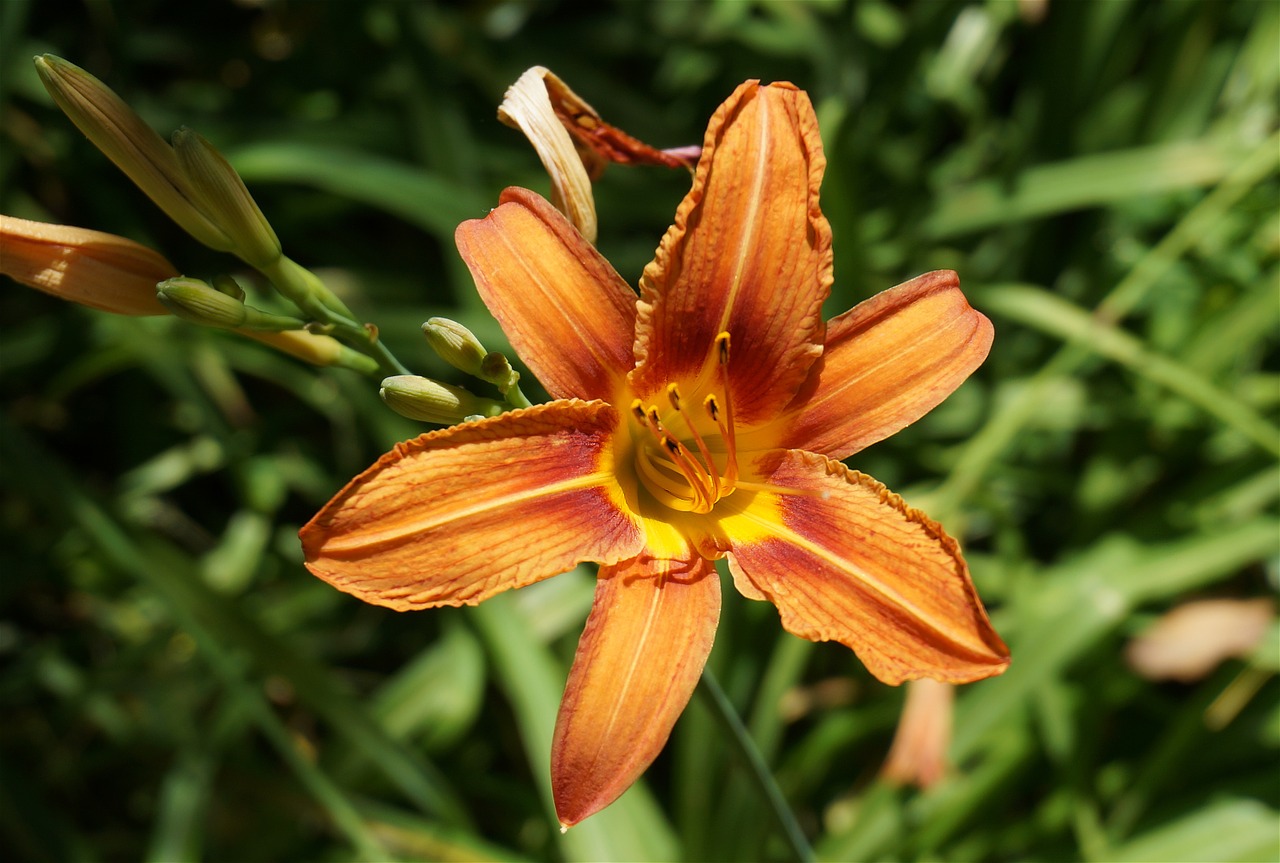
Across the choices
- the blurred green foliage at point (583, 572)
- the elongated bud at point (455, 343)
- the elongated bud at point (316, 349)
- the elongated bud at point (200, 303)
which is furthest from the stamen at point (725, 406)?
the blurred green foliage at point (583, 572)

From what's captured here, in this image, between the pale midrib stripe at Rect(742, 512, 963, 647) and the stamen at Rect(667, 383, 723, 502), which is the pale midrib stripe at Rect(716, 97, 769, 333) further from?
the pale midrib stripe at Rect(742, 512, 963, 647)

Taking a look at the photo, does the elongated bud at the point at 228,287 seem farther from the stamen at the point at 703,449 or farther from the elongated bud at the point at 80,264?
the stamen at the point at 703,449

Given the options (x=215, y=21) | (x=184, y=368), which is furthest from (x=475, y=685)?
(x=215, y=21)

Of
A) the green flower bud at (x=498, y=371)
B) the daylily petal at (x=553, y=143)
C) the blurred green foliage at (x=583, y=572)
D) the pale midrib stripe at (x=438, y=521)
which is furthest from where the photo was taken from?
the blurred green foliage at (x=583, y=572)

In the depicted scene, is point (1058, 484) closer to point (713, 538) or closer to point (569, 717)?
point (713, 538)

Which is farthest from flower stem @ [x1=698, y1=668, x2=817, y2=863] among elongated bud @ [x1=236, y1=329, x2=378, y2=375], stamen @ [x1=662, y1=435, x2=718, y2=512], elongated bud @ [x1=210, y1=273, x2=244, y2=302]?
elongated bud @ [x1=210, y1=273, x2=244, y2=302]

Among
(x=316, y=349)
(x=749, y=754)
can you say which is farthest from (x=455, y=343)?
(x=749, y=754)

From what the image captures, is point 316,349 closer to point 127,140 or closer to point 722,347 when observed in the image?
point 127,140
